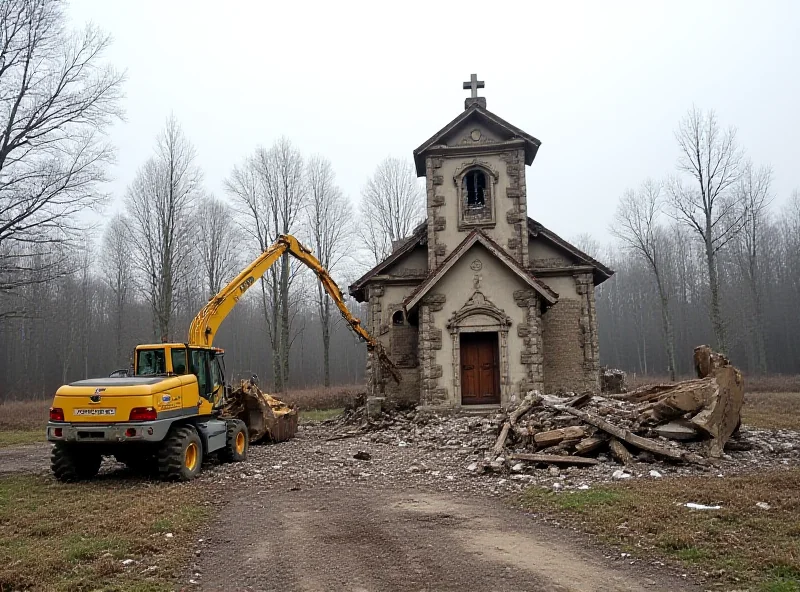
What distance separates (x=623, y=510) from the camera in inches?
288

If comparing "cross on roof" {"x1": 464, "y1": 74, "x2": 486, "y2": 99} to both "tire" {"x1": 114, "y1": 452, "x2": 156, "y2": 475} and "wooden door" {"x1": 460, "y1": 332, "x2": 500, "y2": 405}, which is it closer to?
"wooden door" {"x1": 460, "y1": 332, "x2": 500, "y2": 405}

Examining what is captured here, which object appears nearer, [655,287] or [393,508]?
[393,508]

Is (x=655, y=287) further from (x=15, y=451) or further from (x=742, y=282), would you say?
(x=15, y=451)

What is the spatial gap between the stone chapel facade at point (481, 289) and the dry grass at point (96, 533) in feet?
33.3

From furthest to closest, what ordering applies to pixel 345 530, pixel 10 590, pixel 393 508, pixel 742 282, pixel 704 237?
pixel 742 282
pixel 704 237
pixel 393 508
pixel 345 530
pixel 10 590

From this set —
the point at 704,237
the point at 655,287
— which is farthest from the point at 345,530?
the point at 655,287

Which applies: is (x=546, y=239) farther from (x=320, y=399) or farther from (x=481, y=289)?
Answer: (x=320, y=399)

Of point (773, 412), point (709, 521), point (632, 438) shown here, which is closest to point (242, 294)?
point (632, 438)

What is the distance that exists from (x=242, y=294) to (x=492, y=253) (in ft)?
26.5

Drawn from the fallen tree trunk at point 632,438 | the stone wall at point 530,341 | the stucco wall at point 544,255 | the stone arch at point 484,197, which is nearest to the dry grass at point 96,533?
the fallen tree trunk at point 632,438

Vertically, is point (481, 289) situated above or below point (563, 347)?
above

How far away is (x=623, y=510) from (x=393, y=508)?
3180 millimetres

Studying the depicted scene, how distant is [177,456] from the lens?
10.3 m

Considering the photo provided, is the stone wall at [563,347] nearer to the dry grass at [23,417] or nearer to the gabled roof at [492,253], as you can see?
the gabled roof at [492,253]
